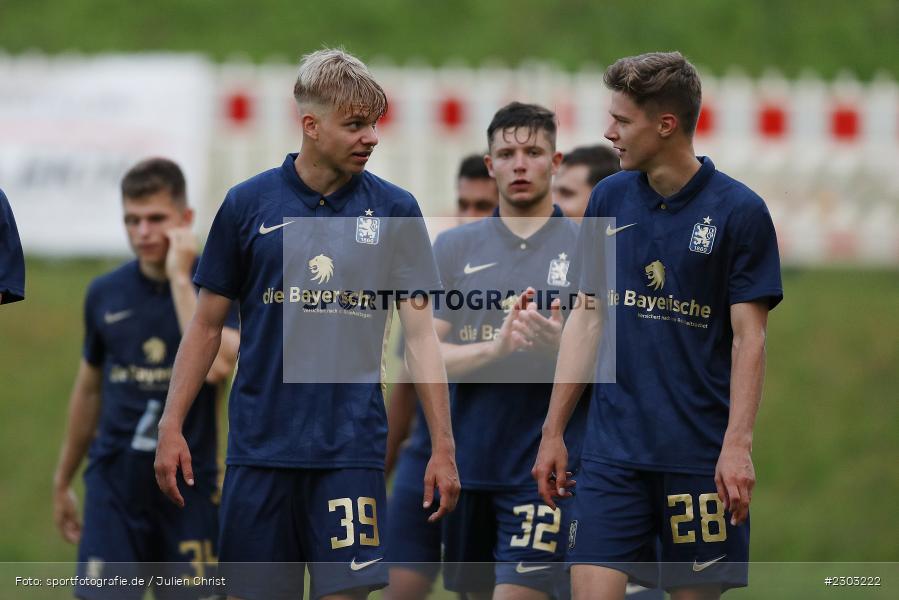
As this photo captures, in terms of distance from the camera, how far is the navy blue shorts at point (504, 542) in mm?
6465

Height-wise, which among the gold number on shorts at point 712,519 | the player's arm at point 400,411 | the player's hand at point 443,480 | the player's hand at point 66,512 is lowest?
the player's hand at point 66,512

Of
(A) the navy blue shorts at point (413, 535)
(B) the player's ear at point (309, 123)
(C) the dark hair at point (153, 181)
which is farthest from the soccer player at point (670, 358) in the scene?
(C) the dark hair at point (153, 181)

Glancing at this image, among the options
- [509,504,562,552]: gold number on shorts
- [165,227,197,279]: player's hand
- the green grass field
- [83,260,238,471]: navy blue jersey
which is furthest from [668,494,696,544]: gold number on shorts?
the green grass field

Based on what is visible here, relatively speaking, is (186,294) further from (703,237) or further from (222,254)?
(703,237)

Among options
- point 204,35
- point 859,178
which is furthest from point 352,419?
point 204,35

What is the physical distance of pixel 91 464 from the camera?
24.0ft

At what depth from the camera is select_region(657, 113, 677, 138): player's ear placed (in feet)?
18.5

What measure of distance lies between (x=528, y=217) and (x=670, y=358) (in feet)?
4.93

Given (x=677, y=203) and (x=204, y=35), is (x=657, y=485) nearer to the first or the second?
(x=677, y=203)

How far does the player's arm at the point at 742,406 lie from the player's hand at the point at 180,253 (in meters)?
3.05

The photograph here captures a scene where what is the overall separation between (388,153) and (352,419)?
1137 cm

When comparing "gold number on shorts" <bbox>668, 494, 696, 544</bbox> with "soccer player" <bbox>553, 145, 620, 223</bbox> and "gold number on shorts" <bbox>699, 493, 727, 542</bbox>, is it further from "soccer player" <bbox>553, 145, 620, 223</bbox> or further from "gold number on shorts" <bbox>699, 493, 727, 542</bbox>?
"soccer player" <bbox>553, 145, 620, 223</bbox>

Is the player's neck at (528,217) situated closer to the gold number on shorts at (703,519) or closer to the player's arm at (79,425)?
the gold number on shorts at (703,519)

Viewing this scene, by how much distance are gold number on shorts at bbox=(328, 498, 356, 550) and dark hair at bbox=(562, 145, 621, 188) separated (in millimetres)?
2993
